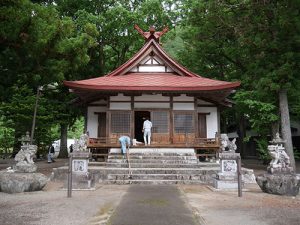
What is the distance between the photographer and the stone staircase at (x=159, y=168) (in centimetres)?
1382

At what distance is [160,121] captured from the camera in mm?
18531

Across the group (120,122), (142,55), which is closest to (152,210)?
(120,122)

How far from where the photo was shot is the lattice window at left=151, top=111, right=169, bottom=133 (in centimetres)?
1839

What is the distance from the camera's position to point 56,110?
2509 cm

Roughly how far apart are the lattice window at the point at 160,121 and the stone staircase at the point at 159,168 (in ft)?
4.76

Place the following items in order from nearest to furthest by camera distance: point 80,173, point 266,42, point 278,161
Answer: point 278,161 → point 80,173 → point 266,42

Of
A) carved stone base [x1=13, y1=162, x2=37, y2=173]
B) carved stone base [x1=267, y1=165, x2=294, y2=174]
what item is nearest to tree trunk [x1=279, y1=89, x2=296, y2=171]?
carved stone base [x1=267, y1=165, x2=294, y2=174]

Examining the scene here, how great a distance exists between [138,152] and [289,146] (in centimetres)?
791

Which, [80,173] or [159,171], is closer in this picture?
[80,173]

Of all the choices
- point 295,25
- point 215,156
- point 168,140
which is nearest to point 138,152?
point 168,140

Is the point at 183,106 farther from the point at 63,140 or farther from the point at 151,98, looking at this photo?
the point at 63,140

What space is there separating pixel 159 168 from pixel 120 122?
469 cm

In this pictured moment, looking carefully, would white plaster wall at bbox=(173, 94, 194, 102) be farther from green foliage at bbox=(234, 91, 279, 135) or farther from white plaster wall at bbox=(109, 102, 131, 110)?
green foliage at bbox=(234, 91, 279, 135)

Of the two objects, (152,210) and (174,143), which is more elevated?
(174,143)
